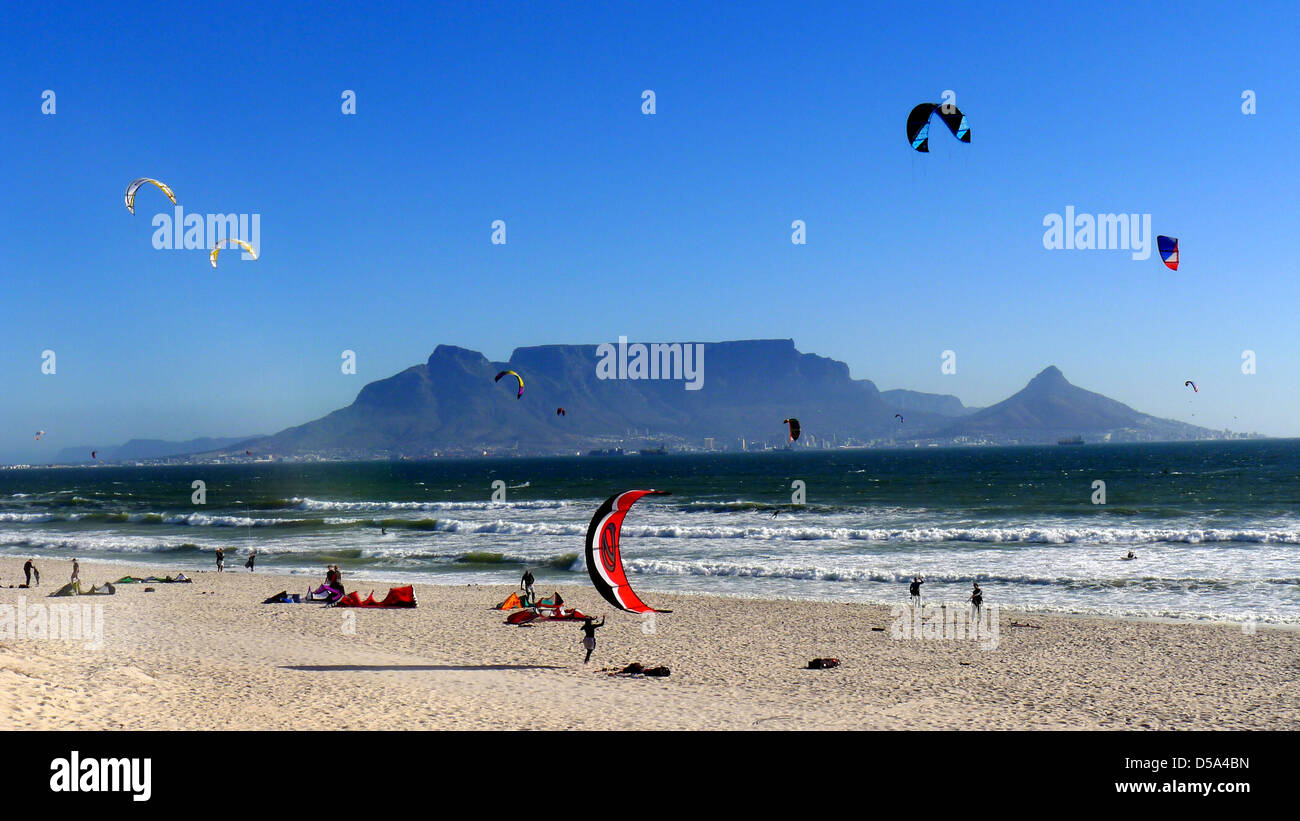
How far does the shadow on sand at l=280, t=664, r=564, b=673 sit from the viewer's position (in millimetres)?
14633

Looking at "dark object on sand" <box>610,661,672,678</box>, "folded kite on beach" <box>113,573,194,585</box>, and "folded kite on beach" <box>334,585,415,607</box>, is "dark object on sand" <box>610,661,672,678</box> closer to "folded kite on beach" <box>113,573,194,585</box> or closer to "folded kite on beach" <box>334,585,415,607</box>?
"folded kite on beach" <box>334,585,415,607</box>

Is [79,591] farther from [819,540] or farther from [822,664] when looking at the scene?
[819,540]

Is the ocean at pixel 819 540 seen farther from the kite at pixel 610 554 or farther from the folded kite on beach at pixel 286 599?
the kite at pixel 610 554

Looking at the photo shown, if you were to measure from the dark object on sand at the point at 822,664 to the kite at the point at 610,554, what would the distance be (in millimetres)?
3706

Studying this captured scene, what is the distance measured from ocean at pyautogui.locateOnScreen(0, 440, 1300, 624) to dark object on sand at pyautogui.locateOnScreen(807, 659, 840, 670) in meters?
8.09

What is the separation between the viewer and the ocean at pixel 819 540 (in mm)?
24266

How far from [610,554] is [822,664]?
4.53 metres

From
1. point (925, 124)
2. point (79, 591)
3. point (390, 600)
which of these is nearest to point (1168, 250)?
point (925, 124)

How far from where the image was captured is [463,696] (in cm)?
1273

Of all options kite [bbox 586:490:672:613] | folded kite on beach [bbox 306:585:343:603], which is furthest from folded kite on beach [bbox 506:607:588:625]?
kite [bbox 586:490:672:613]

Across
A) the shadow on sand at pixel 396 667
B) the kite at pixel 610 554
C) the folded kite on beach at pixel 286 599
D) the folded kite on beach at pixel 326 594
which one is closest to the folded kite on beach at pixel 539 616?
the shadow on sand at pixel 396 667

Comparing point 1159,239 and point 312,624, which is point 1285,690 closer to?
point 1159,239
